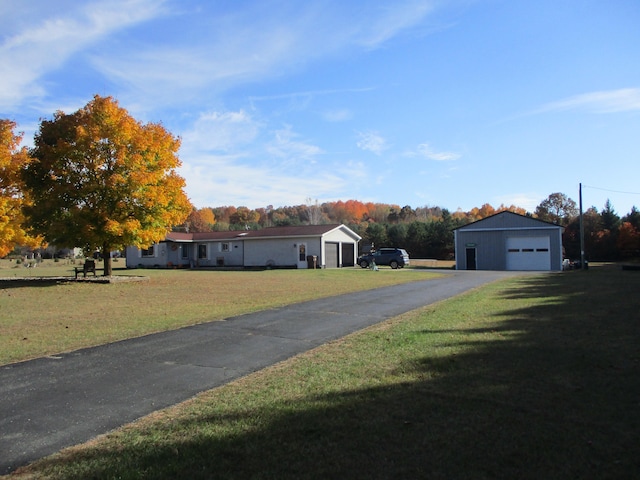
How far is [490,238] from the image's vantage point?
40.5m

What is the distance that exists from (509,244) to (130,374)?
3763cm

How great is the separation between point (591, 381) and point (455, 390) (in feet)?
5.46

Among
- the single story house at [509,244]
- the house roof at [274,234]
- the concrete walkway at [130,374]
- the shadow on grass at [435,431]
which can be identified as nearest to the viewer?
the shadow on grass at [435,431]

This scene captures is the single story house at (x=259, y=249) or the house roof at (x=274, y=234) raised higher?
the house roof at (x=274, y=234)

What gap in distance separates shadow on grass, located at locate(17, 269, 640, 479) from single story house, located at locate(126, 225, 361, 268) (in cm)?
3328

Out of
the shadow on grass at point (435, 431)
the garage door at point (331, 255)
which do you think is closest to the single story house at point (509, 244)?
the garage door at point (331, 255)

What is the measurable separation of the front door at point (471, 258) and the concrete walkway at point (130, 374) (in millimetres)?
31537

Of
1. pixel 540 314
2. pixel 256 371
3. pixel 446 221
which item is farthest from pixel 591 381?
pixel 446 221

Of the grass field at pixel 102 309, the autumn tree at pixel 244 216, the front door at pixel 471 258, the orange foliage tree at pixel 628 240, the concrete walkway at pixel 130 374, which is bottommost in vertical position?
the concrete walkway at pixel 130 374

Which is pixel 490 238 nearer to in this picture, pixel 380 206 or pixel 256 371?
pixel 256 371

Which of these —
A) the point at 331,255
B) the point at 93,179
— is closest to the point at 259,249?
the point at 331,255

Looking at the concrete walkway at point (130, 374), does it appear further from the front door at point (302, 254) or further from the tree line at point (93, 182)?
the front door at point (302, 254)

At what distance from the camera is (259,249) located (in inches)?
1693

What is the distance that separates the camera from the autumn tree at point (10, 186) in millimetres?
22703
